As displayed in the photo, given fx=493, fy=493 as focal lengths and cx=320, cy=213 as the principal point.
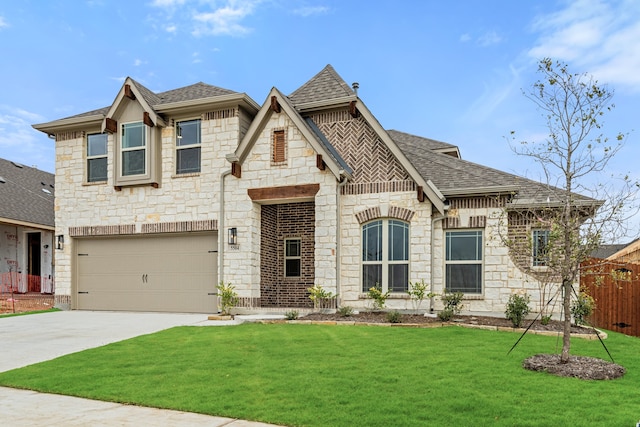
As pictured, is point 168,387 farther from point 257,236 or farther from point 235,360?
point 257,236

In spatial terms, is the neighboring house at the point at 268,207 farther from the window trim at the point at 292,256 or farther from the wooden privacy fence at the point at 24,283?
the wooden privacy fence at the point at 24,283

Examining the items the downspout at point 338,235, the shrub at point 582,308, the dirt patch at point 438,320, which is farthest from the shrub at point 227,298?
the shrub at point 582,308

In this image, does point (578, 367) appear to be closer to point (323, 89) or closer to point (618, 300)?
point (618, 300)

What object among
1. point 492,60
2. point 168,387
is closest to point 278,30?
point 492,60

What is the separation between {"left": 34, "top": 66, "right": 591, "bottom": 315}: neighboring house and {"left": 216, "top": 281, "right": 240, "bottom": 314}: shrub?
0.34 meters

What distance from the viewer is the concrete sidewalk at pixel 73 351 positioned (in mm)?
5164

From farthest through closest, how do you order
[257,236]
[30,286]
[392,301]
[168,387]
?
[30,286] → [257,236] → [392,301] → [168,387]

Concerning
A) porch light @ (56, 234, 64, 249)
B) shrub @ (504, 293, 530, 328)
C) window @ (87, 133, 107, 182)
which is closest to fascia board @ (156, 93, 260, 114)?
window @ (87, 133, 107, 182)

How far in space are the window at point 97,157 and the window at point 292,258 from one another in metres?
6.69

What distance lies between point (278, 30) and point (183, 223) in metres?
6.68

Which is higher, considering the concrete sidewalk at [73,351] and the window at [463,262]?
the window at [463,262]

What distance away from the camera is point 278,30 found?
1279cm

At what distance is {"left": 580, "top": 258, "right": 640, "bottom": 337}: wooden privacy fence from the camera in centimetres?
1257

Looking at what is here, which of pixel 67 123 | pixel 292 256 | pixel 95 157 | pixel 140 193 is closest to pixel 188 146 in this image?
pixel 140 193
